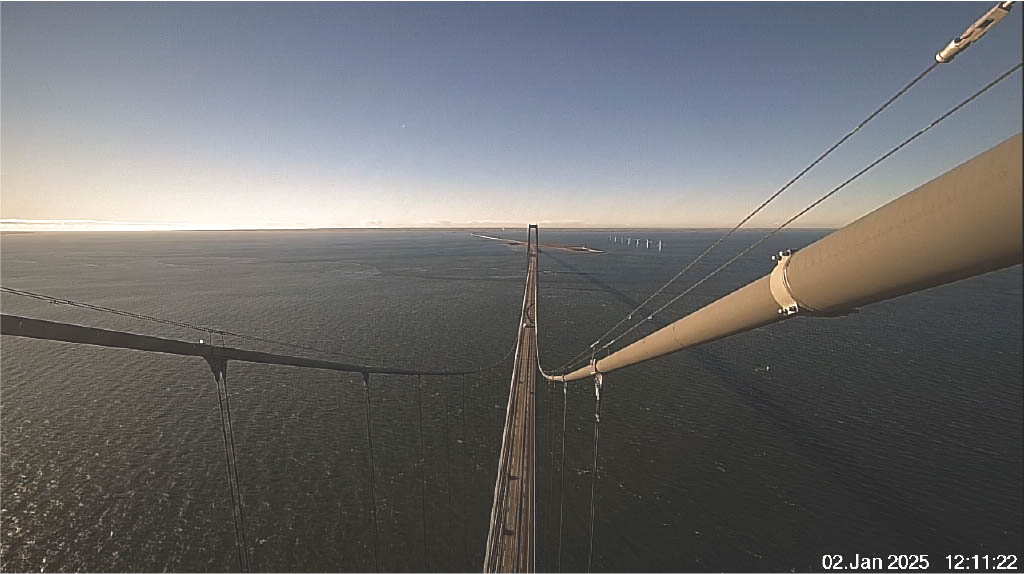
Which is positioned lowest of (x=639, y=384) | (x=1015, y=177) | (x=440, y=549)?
(x=440, y=549)

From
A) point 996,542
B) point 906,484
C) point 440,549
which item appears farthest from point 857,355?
point 440,549

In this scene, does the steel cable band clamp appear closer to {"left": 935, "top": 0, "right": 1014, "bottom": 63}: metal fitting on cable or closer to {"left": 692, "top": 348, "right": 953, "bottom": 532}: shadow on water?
{"left": 935, "top": 0, "right": 1014, "bottom": 63}: metal fitting on cable

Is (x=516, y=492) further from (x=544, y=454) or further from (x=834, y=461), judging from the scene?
(x=834, y=461)

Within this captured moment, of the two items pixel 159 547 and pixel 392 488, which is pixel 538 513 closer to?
pixel 392 488

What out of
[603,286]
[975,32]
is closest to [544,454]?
[975,32]
